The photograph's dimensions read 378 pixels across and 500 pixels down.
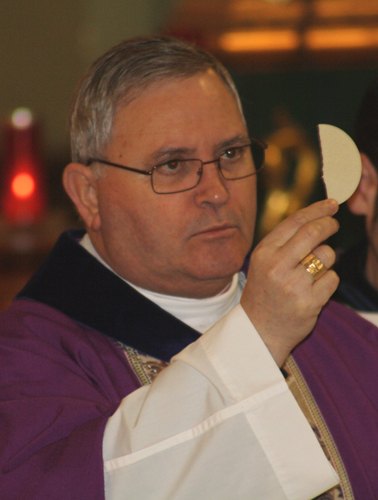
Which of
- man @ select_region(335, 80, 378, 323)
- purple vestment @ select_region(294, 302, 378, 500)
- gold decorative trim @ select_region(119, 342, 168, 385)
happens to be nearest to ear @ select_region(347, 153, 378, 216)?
man @ select_region(335, 80, 378, 323)

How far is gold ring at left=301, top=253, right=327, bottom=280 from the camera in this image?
8.84 feet

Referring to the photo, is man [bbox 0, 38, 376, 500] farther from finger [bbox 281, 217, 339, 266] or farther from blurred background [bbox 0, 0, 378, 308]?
blurred background [bbox 0, 0, 378, 308]

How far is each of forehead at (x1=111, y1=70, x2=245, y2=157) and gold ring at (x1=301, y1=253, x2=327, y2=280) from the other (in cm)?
61

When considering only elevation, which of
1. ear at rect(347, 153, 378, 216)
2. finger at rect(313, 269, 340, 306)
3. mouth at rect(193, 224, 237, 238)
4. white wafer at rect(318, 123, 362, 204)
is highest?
white wafer at rect(318, 123, 362, 204)

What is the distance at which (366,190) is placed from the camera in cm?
391

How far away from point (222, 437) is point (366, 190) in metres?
1.40

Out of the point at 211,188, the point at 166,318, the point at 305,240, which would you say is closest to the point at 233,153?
the point at 211,188

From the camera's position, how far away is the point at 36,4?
948 cm

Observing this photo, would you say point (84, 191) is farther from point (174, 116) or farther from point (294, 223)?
point (294, 223)

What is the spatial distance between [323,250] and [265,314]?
18cm

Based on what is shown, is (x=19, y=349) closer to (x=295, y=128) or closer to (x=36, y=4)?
(x=295, y=128)

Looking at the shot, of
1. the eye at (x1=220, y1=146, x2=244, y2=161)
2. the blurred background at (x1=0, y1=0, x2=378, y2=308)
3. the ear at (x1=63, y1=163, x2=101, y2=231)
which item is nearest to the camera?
the eye at (x1=220, y1=146, x2=244, y2=161)

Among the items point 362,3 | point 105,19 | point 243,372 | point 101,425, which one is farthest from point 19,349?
point 105,19

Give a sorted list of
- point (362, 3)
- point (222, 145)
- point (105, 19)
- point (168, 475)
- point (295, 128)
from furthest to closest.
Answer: point (105, 19) → point (362, 3) → point (295, 128) → point (222, 145) → point (168, 475)
